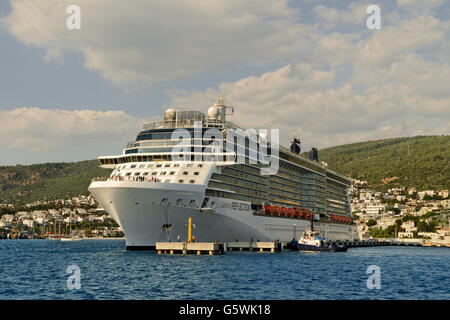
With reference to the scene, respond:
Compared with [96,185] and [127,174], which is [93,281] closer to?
[96,185]

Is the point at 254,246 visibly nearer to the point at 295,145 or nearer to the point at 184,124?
the point at 184,124

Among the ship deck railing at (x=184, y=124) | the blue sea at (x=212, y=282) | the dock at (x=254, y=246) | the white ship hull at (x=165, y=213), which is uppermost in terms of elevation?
the ship deck railing at (x=184, y=124)

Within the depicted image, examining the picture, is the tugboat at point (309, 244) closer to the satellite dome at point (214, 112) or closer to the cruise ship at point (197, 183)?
the cruise ship at point (197, 183)

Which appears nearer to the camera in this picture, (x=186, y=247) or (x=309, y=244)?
(x=186, y=247)

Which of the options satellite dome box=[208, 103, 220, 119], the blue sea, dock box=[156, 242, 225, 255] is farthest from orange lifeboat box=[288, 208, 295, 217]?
the blue sea

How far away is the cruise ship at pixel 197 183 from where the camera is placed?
50250 mm

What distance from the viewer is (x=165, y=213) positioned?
50750 mm

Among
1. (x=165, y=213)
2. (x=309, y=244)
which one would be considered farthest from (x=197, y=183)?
(x=309, y=244)

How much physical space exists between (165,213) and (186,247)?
523 centimetres

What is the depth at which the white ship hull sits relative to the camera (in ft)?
161

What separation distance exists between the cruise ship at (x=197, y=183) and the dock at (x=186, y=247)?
1.16 metres

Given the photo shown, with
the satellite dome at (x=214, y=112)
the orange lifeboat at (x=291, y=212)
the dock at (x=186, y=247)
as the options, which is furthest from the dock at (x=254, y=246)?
the satellite dome at (x=214, y=112)

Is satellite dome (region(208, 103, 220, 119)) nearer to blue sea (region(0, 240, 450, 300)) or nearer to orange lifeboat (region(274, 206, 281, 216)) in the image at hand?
orange lifeboat (region(274, 206, 281, 216))

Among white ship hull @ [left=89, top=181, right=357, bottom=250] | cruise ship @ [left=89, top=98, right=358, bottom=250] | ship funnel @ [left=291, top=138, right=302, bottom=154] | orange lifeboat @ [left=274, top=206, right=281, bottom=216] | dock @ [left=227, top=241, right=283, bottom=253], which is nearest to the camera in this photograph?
white ship hull @ [left=89, top=181, right=357, bottom=250]
